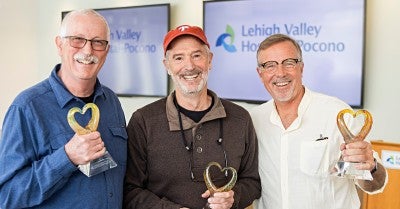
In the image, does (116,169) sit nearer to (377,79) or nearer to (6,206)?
(6,206)

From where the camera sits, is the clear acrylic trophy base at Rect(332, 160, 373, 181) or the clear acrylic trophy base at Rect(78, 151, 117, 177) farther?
the clear acrylic trophy base at Rect(332, 160, 373, 181)

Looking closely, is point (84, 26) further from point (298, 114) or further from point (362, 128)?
point (362, 128)

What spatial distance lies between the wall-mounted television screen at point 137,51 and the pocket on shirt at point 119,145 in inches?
140

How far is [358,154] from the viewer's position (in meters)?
1.76

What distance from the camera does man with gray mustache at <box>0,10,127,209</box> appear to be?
1636 mm

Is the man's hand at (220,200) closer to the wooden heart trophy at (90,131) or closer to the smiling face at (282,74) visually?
the wooden heart trophy at (90,131)

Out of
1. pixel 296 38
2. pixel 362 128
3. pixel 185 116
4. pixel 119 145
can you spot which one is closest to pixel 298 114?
pixel 362 128

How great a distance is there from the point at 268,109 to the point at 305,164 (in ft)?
1.27

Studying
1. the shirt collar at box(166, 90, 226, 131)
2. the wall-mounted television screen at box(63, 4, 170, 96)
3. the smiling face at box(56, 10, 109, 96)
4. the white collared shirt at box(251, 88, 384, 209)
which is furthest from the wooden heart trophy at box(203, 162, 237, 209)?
the wall-mounted television screen at box(63, 4, 170, 96)

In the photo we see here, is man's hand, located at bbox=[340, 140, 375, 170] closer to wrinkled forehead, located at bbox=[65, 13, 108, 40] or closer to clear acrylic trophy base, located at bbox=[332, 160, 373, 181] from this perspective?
clear acrylic trophy base, located at bbox=[332, 160, 373, 181]

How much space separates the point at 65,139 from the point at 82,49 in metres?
0.37

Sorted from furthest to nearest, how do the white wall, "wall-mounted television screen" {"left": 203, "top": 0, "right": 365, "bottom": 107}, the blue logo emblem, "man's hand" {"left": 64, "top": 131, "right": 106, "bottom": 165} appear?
the blue logo emblem
"wall-mounted television screen" {"left": 203, "top": 0, "right": 365, "bottom": 107}
the white wall
"man's hand" {"left": 64, "top": 131, "right": 106, "bottom": 165}

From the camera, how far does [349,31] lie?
4078mm

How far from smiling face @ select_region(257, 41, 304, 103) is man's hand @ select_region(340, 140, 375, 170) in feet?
1.53
